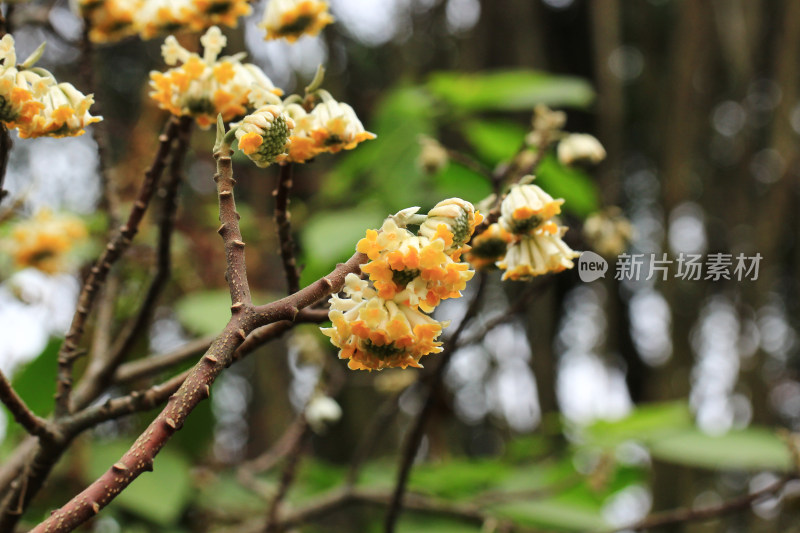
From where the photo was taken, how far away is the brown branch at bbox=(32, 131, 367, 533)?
0.33m

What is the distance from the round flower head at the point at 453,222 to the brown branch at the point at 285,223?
0.15m

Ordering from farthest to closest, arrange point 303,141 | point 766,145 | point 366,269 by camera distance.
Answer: point 766,145, point 303,141, point 366,269

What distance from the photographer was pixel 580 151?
2.59ft

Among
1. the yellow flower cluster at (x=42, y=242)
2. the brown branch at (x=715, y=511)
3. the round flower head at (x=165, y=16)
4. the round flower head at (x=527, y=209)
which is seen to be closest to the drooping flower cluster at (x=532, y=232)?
the round flower head at (x=527, y=209)

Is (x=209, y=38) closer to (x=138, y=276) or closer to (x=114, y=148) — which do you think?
(x=138, y=276)

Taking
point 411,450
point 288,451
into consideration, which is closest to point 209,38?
point 411,450

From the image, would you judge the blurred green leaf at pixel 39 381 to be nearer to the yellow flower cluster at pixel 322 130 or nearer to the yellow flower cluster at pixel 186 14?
the yellow flower cluster at pixel 186 14

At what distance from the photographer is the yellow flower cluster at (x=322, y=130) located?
0.50 meters

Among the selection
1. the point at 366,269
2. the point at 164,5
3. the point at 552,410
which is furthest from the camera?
the point at 552,410

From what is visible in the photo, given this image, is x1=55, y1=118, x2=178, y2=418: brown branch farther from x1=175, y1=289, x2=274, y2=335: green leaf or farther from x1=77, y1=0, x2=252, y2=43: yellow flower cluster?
x1=175, y1=289, x2=274, y2=335: green leaf

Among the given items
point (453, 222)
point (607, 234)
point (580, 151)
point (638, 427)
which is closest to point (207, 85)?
point (453, 222)

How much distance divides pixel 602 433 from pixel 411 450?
515 mm

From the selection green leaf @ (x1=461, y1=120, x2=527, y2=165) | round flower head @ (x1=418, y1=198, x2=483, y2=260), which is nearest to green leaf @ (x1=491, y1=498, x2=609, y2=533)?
green leaf @ (x1=461, y1=120, x2=527, y2=165)

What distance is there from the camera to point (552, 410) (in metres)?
1.96
